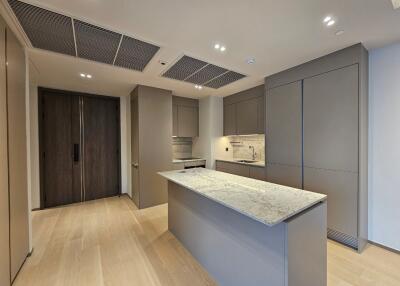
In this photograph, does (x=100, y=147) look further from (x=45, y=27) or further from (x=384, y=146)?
(x=384, y=146)

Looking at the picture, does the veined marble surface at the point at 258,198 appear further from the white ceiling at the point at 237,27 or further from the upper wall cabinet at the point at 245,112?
the upper wall cabinet at the point at 245,112

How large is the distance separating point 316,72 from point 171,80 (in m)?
2.37

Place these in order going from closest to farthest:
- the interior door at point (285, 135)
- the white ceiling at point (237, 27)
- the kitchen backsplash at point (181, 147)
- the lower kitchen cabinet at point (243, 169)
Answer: the white ceiling at point (237, 27) → the interior door at point (285, 135) → the lower kitchen cabinet at point (243, 169) → the kitchen backsplash at point (181, 147)

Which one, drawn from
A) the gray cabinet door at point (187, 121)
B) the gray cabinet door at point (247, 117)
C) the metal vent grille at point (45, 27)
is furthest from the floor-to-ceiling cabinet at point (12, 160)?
the gray cabinet door at point (247, 117)

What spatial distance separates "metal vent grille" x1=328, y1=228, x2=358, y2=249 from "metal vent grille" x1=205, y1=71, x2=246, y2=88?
2791 millimetres

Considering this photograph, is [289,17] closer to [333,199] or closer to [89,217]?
[333,199]

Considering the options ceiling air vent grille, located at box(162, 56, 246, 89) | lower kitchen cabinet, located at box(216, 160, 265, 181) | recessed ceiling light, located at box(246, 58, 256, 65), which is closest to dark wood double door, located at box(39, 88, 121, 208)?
ceiling air vent grille, located at box(162, 56, 246, 89)

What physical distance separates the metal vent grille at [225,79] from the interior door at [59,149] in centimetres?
312

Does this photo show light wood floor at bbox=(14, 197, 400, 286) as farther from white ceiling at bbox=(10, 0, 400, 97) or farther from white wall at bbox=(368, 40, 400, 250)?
white ceiling at bbox=(10, 0, 400, 97)

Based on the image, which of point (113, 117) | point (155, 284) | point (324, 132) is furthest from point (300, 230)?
point (113, 117)

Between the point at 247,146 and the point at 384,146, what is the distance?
260 centimetres

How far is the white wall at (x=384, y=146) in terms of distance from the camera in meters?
2.14

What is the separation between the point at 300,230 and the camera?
1247 millimetres

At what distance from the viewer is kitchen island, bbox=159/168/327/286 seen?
3.87ft
